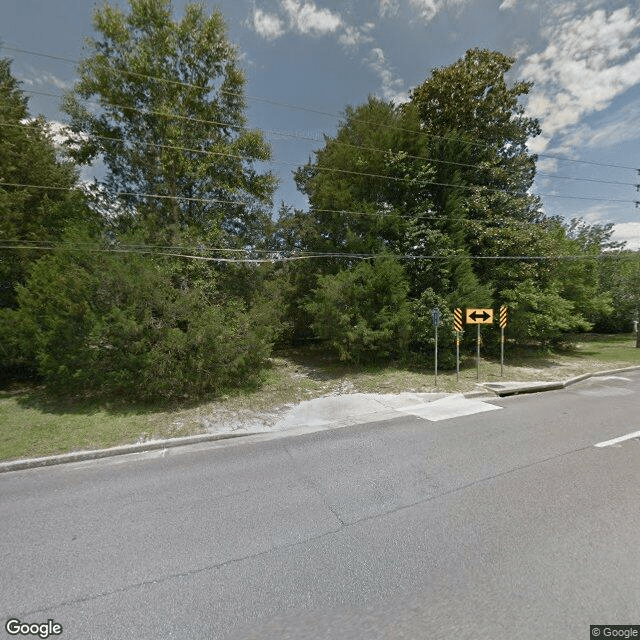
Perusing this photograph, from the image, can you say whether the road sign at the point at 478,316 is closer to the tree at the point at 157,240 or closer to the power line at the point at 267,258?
the power line at the point at 267,258

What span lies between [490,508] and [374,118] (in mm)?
13893

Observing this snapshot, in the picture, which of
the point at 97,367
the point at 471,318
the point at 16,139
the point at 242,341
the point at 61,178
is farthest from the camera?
the point at 61,178

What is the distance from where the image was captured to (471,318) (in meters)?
9.70

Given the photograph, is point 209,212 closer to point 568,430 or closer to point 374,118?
point 374,118

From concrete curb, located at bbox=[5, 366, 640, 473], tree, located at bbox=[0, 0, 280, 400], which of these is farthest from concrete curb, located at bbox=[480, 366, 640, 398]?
tree, located at bbox=[0, 0, 280, 400]

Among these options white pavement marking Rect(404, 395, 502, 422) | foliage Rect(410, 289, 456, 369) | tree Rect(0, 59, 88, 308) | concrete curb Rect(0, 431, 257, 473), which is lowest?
concrete curb Rect(0, 431, 257, 473)

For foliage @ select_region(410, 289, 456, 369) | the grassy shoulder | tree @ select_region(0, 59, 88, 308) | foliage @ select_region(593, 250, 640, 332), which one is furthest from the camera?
foliage @ select_region(593, 250, 640, 332)

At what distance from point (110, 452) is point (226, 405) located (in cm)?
263

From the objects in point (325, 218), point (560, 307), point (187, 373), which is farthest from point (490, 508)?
point (560, 307)

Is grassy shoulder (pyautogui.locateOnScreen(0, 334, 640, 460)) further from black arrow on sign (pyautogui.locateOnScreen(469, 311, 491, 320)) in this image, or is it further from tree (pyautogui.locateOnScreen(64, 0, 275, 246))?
tree (pyautogui.locateOnScreen(64, 0, 275, 246))

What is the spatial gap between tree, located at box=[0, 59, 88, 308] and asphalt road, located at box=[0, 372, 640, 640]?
8913mm

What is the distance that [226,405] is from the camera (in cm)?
752

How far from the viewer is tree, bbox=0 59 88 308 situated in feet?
32.6

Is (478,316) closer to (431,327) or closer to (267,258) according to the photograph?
(431,327)
